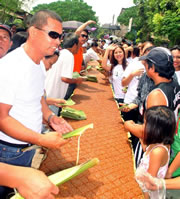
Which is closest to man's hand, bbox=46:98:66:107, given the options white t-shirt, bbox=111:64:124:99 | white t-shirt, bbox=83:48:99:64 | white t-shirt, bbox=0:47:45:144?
white t-shirt, bbox=0:47:45:144

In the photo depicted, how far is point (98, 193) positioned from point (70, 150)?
29.3 inches

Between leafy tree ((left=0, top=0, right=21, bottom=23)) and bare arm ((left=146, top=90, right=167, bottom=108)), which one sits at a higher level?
leafy tree ((left=0, top=0, right=21, bottom=23))

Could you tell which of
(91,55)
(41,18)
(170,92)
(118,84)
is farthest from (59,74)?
(91,55)

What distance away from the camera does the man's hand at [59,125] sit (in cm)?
203

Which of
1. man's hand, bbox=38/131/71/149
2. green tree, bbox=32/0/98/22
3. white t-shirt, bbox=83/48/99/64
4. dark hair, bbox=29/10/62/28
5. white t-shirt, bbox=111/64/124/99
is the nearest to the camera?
man's hand, bbox=38/131/71/149

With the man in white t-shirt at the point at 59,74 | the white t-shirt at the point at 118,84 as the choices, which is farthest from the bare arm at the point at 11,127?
the white t-shirt at the point at 118,84

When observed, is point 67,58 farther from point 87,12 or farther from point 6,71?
point 87,12

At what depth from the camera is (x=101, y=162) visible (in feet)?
7.36

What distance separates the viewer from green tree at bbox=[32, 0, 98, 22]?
223 feet

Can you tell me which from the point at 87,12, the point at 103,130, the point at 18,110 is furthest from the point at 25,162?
the point at 87,12

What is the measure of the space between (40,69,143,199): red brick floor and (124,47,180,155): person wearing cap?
407mm

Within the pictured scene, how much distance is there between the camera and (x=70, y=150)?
2389mm

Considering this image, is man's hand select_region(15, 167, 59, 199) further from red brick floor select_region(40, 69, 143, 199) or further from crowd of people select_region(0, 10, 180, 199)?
red brick floor select_region(40, 69, 143, 199)

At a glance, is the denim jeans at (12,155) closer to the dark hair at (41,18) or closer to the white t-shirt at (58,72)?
the dark hair at (41,18)
